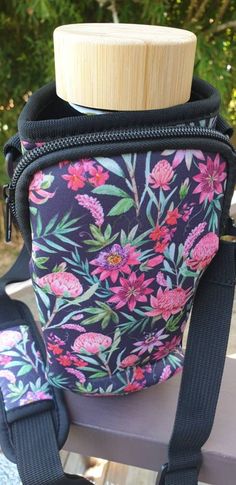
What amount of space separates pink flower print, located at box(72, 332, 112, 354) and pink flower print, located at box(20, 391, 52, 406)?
0.25ft

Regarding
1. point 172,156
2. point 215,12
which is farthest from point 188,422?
point 215,12

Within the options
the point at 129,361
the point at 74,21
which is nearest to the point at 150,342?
the point at 129,361

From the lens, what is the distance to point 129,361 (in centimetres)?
50

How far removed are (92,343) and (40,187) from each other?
0.51 feet

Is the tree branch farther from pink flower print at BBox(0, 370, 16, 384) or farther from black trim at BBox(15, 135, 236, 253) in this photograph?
pink flower print at BBox(0, 370, 16, 384)

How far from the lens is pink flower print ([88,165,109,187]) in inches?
15.6

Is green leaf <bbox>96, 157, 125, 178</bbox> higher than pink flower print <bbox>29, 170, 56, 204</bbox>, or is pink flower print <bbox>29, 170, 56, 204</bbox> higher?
green leaf <bbox>96, 157, 125, 178</bbox>

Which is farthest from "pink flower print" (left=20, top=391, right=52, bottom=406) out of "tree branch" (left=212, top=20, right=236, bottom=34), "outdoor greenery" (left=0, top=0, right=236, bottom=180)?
"tree branch" (left=212, top=20, right=236, bottom=34)

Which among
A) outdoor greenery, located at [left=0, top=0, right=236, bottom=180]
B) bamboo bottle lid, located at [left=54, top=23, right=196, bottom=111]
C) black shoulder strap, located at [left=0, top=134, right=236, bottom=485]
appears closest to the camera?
bamboo bottle lid, located at [left=54, top=23, right=196, bottom=111]

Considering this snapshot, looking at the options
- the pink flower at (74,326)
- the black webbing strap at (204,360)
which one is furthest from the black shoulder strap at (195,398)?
the pink flower at (74,326)

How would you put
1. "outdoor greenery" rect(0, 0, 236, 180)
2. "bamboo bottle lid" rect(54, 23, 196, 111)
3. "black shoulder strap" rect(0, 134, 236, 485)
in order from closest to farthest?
1. "bamboo bottle lid" rect(54, 23, 196, 111)
2. "black shoulder strap" rect(0, 134, 236, 485)
3. "outdoor greenery" rect(0, 0, 236, 180)

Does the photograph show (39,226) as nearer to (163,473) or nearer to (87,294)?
(87,294)

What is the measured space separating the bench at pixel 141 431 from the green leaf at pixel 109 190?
0.24 metres

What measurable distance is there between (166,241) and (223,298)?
0.34 feet
